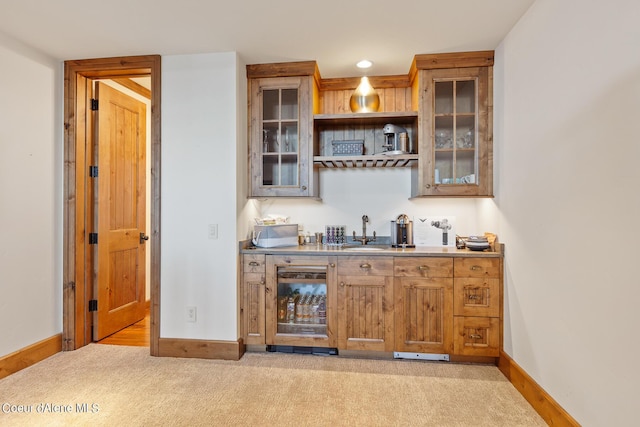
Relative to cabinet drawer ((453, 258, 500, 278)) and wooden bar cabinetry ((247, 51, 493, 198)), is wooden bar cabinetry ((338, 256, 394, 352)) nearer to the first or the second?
cabinet drawer ((453, 258, 500, 278))

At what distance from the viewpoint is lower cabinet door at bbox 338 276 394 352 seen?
8.36ft

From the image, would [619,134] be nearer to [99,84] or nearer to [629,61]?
[629,61]

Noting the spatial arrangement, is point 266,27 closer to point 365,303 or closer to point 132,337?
point 365,303

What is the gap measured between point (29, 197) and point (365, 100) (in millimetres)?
2842

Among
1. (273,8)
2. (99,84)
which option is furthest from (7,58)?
(273,8)

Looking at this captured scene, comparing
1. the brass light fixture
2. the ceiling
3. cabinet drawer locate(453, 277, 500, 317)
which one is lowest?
cabinet drawer locate(453, 277, 500, 317)

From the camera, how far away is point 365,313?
2572 millimetres

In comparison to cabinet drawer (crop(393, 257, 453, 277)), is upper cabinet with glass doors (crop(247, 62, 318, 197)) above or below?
above

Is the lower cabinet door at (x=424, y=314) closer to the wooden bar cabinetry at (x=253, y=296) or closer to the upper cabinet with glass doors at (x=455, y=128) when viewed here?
the upper cabinet with glass doors at (x=455, y=128)

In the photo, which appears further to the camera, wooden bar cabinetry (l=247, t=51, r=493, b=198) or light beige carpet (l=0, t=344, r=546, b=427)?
wooden bar cabinetry (l=247, t=51, r=493, b=198)

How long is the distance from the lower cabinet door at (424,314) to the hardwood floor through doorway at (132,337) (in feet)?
7.42

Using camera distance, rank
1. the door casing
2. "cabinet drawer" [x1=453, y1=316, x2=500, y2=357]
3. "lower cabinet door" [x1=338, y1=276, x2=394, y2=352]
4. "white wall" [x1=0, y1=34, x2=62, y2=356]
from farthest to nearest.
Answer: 1. the door casing
2. "lower cabinet door" [x1=338, y1=276, x2=394, y2=352]
3. "cabinet drawer" [x1=453, y1=316, x2=500, y2=357]
4. "white wall" [x1=0, y1=34, x2=62, y2=356]

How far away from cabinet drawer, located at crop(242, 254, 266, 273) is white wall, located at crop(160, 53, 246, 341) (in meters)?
0.10

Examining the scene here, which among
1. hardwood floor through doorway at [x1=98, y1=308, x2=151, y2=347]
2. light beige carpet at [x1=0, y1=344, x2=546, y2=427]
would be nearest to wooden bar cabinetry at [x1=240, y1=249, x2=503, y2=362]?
light beige carpet at [x1=0, y1=344, x2=546, y2=427]
